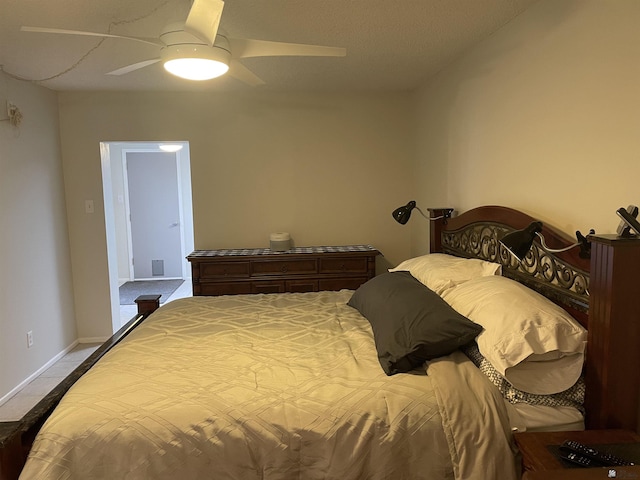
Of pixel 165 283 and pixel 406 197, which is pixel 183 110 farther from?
pixel 165 283

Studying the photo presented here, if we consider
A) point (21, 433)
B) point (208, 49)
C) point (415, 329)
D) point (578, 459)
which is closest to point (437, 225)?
point (415, 329)

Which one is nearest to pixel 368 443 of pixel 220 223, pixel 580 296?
pixel 580 296

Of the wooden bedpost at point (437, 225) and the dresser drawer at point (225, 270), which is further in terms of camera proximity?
the dresser drawer at point (225, 270)

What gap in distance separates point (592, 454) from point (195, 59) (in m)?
2.08

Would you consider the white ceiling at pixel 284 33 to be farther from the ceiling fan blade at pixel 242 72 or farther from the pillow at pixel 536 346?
the pillow at pixel 536 346

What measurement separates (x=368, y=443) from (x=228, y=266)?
2.50 meters

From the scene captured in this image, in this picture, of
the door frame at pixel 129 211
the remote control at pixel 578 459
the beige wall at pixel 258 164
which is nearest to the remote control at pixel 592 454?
the remote control at pixel 578 459

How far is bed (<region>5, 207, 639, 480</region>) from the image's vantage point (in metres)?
1.45

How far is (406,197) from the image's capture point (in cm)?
422

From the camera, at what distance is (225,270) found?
378 centimetres

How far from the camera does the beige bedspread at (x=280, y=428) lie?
145 cm

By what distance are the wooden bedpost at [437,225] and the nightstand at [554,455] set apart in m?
1.83

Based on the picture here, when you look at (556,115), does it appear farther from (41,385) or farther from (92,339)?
(92,339)

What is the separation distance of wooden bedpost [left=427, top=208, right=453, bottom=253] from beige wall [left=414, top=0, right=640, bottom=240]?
139mm
